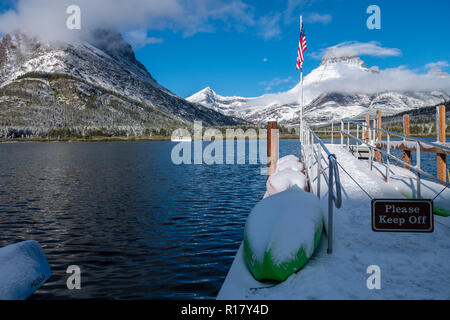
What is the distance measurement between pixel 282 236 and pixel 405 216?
1832mm

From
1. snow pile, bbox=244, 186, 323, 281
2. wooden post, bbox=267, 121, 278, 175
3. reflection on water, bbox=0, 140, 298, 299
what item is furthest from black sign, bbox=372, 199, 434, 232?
wooden post, bbox=267, 121, 278, 175

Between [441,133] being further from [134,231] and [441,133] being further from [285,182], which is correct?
[134,231]

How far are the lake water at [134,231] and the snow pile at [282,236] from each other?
227cm

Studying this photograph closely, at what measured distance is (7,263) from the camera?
6.69m

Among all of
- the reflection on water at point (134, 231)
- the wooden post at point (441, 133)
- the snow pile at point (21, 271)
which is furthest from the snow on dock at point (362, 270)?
the wooden post at point (441, 133)

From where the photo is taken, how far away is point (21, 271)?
6.89m

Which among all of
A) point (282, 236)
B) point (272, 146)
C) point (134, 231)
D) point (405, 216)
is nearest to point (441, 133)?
point (272, 146)

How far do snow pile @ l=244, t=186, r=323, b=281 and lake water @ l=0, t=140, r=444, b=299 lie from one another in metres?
2.27

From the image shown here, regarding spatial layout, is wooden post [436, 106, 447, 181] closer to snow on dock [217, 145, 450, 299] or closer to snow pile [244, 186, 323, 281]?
snow on dock [217, 145, 450, 299]

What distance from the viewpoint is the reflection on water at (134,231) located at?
8.02 m

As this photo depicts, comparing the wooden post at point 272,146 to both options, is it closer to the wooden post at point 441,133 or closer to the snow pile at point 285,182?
the snow pile at point 285,182
